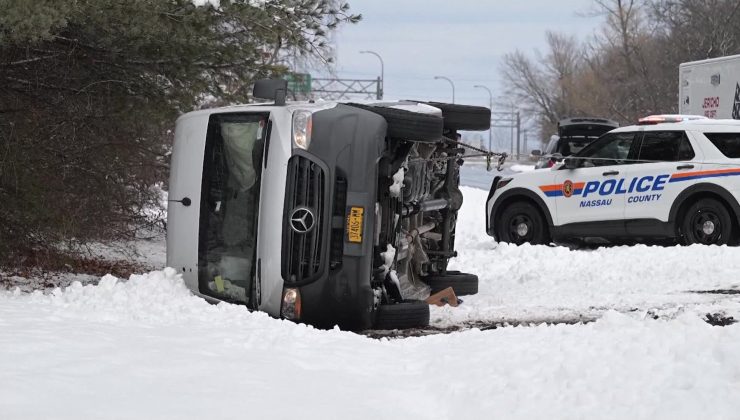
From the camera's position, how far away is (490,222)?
1598 cm

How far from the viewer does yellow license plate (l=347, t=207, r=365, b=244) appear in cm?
794

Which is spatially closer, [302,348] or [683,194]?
[302,348]

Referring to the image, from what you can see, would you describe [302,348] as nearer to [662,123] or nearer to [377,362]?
[377,362]

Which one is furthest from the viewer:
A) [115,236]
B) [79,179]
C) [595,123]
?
[595,123]

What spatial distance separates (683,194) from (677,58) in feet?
142

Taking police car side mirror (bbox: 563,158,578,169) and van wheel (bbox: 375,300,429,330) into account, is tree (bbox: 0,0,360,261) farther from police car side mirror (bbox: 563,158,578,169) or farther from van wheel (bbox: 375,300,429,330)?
police car side mirror (bbox: 563,158,578,169)

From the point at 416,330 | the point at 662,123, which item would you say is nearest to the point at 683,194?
the point at 662,123

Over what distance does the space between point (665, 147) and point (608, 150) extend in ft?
2.71

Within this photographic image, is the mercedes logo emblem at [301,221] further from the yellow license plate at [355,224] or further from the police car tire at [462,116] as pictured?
the police car tire at [462,116]

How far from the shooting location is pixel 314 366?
240 inches

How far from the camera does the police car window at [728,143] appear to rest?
552 inches

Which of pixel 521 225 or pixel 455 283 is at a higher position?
pixel 521 225

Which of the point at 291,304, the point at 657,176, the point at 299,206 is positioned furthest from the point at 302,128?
the point at 657,176

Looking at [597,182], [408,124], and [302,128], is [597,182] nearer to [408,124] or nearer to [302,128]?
[408,124]
